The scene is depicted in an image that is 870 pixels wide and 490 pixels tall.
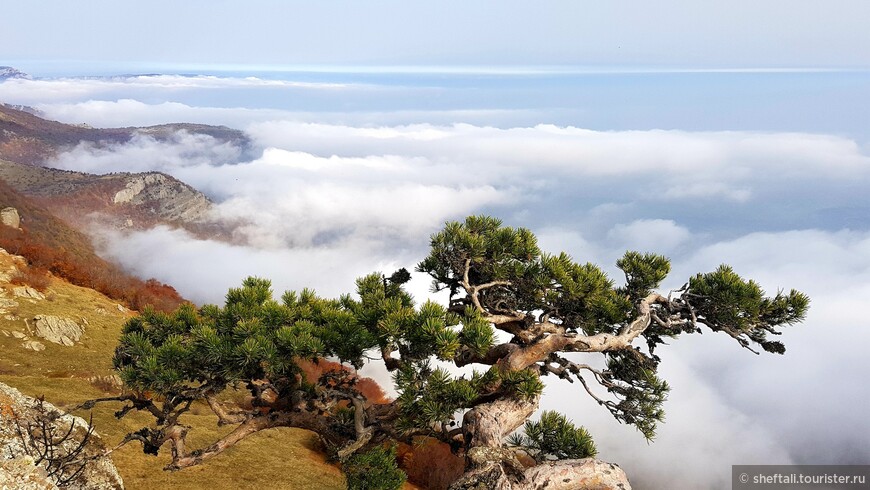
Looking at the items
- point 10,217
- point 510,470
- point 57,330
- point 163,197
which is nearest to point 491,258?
point 510,470

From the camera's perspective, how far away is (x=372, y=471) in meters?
9.30

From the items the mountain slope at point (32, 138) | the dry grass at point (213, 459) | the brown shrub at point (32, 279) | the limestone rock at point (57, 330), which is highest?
the mountain slope at point (32, 138)

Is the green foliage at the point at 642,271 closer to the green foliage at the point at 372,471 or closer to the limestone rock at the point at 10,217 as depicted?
the green foliage at the point at 372,471

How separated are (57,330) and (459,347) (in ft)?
92.9

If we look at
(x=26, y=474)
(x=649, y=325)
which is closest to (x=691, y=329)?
(x=649, y=325)

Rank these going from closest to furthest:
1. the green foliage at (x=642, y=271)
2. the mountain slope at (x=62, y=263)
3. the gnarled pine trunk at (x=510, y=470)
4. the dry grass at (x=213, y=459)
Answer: the gnarled pine trunk at (x=510, y=470), the green foliage at (x=642, y=271), the dry grass at (x=213, y=459), the mountain slope at (x=62, y=263)

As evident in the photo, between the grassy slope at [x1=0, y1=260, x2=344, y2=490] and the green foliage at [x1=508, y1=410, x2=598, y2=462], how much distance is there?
1216 centimetres

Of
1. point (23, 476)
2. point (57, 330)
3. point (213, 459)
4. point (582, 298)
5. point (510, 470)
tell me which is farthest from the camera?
point (57, 330)

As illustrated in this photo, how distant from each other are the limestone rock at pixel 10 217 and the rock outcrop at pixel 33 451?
47.2 meters

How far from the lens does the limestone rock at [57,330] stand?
27.5 m

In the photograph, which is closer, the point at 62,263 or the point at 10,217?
the point at 62,263

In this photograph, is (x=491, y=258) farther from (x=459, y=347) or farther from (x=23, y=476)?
(x=23, y=476)

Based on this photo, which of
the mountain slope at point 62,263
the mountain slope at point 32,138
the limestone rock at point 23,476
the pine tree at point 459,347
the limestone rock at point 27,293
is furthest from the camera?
the mountain slope at point 32,138

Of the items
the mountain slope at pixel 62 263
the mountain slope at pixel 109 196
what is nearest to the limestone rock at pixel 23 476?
the mountain slope at pixel 62 263
